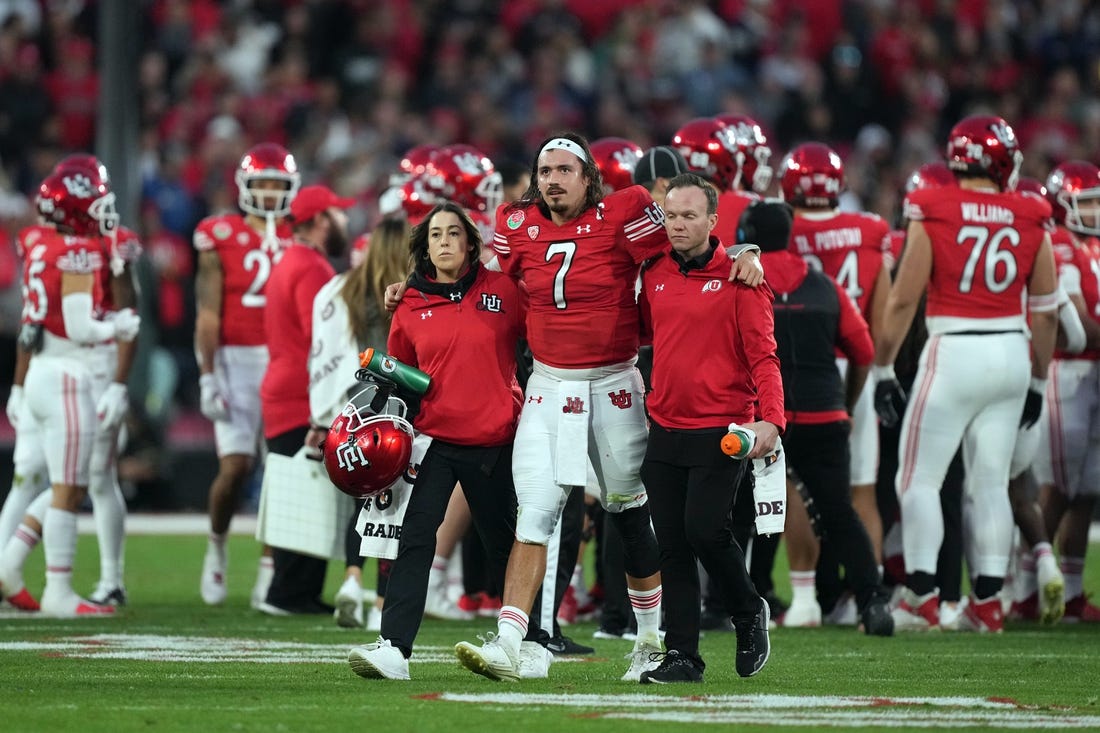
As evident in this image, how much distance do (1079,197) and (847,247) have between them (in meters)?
1.47

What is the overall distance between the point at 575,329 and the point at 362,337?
2.50 metres

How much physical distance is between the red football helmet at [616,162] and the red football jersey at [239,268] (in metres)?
2.16

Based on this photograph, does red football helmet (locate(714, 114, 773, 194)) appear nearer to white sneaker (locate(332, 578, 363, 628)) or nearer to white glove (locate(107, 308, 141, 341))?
white sneaker (locate(332, 578, 363, 628))

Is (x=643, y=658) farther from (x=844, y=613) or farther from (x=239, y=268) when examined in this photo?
(x=239, y=268)

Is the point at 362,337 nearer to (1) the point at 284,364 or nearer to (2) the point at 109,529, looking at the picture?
(1) the point at 284,364

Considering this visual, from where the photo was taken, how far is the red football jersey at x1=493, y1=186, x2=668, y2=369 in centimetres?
689

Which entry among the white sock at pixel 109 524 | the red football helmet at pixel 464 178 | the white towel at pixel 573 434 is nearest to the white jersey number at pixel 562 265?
the white towel at pixel 573 434

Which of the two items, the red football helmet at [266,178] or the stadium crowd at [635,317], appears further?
the red football helmet at [266,178]

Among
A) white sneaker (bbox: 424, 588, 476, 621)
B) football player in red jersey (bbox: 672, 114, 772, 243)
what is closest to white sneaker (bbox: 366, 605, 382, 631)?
white sneaker (bbox: 424, 588, 476, 621)

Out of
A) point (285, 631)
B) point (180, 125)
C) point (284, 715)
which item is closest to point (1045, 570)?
point (285, 631)

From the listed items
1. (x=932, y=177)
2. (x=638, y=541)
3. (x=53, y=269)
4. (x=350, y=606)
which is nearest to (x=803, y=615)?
(x=350, y=606)

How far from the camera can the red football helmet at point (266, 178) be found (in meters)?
10.8

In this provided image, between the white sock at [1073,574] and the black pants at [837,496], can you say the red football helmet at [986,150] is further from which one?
the white sock at [1073,574]

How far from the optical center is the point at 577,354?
6891 millimetres
